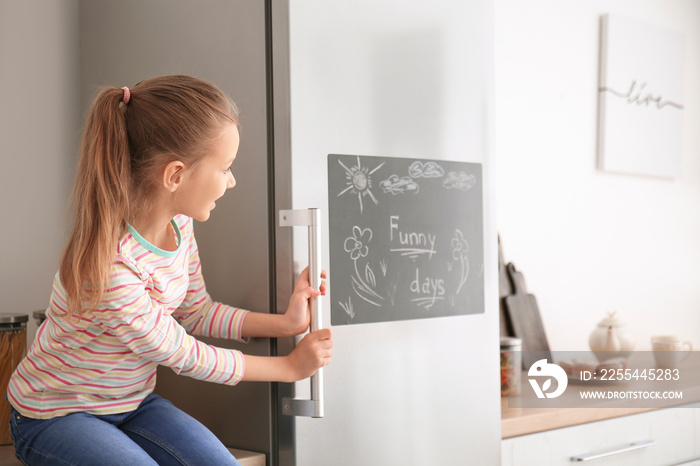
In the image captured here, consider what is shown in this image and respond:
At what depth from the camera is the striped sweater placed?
1080 mm

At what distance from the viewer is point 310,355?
1164 mm

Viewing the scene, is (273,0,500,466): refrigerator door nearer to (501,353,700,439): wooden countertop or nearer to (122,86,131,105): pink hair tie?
(501,353,700,439): wooden countertop

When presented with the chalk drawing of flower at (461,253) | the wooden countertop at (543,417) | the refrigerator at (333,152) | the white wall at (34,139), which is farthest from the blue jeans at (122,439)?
the wooden countertop at (543,417)

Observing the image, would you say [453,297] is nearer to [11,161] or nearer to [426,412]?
[426,412]

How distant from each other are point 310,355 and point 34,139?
32.0 inches

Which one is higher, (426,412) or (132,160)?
(132,160)

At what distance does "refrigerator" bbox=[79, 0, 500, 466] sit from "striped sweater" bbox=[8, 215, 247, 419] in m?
0.15

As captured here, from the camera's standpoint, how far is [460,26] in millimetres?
1484

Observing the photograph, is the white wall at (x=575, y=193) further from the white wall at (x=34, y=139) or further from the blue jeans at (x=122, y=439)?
the blue jeans at (x=122, y=439)

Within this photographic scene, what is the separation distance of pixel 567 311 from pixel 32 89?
1674mm

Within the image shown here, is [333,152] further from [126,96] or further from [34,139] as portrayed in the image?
[34,139]

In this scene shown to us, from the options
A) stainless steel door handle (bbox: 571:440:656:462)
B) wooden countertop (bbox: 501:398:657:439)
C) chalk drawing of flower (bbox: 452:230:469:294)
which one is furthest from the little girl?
stainless steel door handle (bbox: 571:440:656:462)

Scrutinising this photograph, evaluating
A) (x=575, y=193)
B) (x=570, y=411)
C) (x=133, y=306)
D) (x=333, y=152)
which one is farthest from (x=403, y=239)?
(x=575, y=193)

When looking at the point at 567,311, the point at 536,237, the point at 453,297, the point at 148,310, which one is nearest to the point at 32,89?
the point at 148,310
